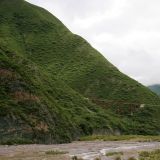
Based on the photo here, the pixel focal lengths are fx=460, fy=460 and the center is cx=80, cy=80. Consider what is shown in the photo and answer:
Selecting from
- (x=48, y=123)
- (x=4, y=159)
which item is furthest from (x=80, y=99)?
(x=4, y=159)

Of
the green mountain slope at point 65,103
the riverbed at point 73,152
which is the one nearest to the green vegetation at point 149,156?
the riverbed at point 73,152

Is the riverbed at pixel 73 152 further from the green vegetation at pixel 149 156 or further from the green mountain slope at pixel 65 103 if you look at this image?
the green mountain slope at pixel 65 103

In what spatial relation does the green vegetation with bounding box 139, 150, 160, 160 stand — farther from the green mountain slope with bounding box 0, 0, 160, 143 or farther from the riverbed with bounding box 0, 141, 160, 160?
→ the green mountain slope with bounding box 0, 0, 160, 143

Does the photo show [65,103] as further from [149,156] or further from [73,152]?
[149,156]

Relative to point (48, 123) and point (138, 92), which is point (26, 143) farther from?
point (138, 92)

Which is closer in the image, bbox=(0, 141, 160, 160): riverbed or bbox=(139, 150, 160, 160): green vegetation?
bbox=(139, 150, 160, 160): green vegetation

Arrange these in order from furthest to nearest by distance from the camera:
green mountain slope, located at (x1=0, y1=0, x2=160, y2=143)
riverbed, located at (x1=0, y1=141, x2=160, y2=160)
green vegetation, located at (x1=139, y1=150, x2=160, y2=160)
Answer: green mountain slope, located at (x1=0, y1=0, x2=160, y2=143), riverbed, located at (x1=0, y1=141, x2=160, y2=160), green vegetation, located at (x1=139, y1=150, x2=160, y2=160)

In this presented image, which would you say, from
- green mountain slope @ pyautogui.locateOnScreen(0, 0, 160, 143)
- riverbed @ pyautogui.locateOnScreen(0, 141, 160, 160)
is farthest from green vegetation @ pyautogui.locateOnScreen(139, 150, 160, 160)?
green mountain slope @ pyautogui.locateOnScreen(0, 0, 160, 143)

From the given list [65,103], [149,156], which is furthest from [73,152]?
[65,103]

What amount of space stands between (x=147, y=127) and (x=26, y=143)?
230ft

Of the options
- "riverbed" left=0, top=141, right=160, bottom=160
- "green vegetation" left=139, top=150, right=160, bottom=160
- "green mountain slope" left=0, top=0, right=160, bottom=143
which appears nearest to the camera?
"green vegetation" left=139, top=150, right=160, bottom=160

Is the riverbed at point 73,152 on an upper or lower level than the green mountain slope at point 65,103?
lower

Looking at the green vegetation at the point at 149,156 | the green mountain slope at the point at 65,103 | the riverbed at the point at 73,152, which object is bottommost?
the green vegetation at the point at 149,156

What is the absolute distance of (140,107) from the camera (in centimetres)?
17250
